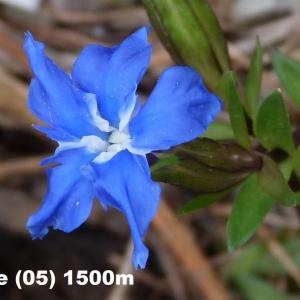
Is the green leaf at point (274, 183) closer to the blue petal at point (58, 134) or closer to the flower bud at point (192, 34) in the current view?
the flower bud at point (192, 34)

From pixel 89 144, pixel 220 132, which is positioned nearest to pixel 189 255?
pixel 220 132

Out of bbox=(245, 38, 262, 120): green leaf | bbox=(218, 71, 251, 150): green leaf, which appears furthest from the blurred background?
bbox=(218, 71, 251, 150): green leaf

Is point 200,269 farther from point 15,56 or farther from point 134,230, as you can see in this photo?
point 134,230

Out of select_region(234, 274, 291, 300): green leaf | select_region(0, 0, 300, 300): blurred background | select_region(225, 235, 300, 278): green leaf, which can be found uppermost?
select_region(0, 0, 300, 300): blurred background

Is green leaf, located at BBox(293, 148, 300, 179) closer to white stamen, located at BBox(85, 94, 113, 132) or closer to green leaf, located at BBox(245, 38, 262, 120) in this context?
green leaf, located at BBox(245, 38, 262, 120)

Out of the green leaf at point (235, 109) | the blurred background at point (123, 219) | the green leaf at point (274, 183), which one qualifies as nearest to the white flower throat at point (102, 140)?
the green leaf at point (235, 109)

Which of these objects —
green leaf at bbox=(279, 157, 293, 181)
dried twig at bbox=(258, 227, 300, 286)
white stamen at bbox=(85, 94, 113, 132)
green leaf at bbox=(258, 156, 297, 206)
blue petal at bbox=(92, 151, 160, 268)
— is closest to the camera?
blue petal at bbox=(92, 151, 160, 268)

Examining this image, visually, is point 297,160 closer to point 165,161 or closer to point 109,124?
point 165,161
